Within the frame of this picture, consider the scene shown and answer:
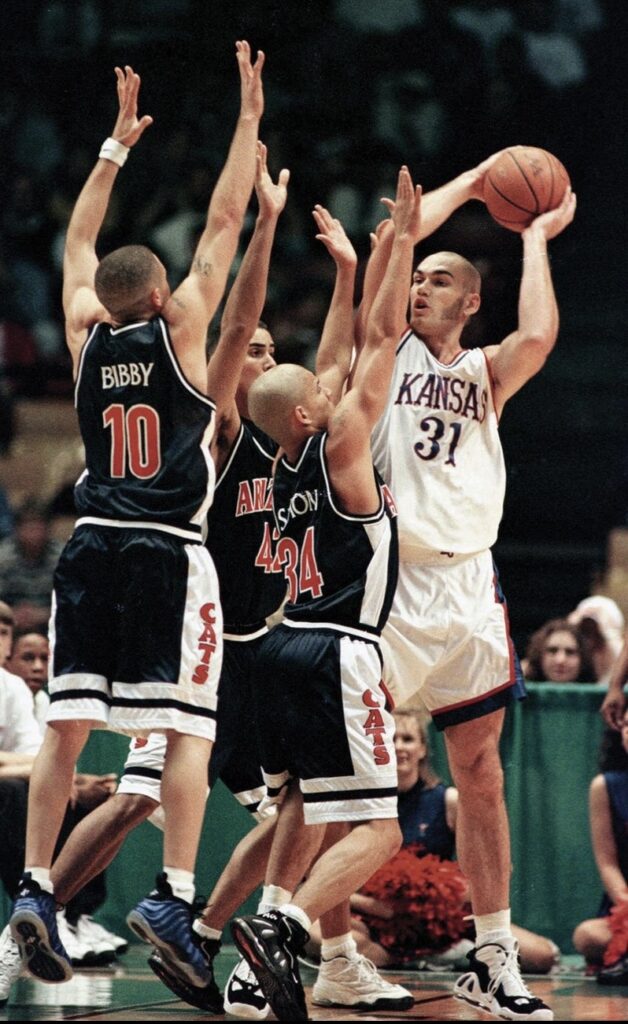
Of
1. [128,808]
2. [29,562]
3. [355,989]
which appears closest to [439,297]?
[128,808]

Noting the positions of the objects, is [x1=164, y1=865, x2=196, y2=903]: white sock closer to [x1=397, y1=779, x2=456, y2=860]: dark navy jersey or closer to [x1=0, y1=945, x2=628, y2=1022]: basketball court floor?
[x1=0, y1=945, x2=628, y2=1022]: basketball court floor

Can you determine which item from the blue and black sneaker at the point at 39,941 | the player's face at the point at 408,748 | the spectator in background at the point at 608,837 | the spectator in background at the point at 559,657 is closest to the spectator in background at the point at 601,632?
the spectator in background at the point at 559,657

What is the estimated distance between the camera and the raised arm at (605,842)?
740 cm

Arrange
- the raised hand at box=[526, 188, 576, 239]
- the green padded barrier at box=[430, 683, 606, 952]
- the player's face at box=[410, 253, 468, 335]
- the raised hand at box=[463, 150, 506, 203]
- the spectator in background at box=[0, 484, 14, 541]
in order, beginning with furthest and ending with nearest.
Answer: the spectator in background at box=[0, 484, 14, 541] < the green padded barrier at box=[430, 683, 606, 952] < the raised hand at box=[463, 150, 506, 203] < the raised hand at box=[526, 188, 576, 239] < the player's face at box=[410, 253, 468, 335]

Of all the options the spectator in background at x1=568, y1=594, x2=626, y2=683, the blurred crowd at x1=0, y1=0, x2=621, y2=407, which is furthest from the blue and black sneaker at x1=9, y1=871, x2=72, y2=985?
the blurred crowd at x1=0, y1=0, x2=621, y2=407

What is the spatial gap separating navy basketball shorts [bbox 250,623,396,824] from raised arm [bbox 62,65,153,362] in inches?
50.3

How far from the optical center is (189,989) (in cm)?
503

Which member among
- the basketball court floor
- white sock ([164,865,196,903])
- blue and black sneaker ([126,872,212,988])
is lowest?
the basketball court floor

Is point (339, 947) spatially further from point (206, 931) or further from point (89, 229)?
point (89, 229)

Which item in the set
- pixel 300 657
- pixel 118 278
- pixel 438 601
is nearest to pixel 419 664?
pixel 438 601

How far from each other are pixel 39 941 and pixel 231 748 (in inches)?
48.2

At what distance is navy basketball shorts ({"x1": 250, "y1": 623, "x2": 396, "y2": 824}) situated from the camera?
5191mm

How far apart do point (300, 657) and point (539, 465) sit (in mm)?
8629

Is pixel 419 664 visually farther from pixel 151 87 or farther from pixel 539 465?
pixel 151 87
